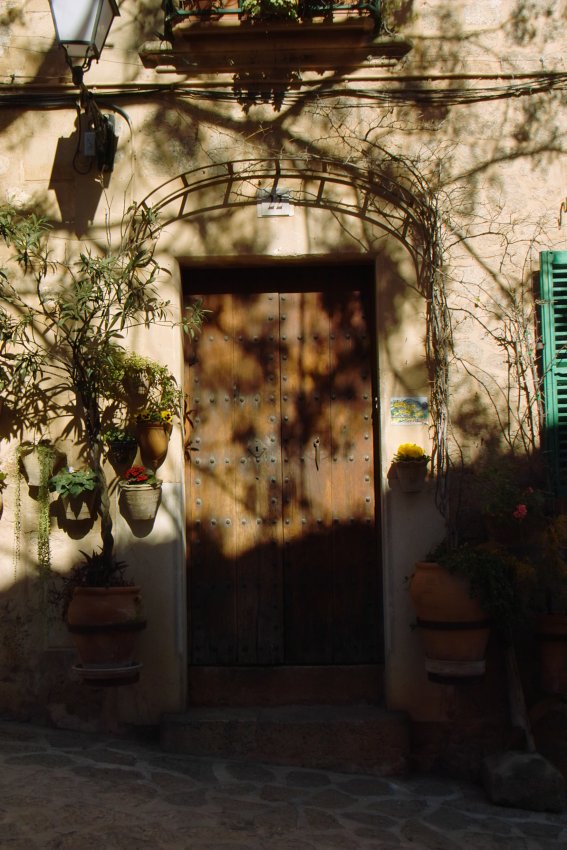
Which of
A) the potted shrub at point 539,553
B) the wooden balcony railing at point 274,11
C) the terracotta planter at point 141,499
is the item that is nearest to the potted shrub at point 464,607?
the potted shrub at point 539,553

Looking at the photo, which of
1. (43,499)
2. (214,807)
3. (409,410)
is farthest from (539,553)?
(43,499)

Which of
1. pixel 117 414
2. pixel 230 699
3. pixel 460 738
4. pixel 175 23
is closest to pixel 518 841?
pixel 460 738

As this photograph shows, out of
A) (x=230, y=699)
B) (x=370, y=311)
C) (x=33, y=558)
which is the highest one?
(x=370, y=311)

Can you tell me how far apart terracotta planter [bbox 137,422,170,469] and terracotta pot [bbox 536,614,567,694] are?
2160mm

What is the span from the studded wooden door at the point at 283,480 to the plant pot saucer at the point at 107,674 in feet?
2.12

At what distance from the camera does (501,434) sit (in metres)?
5.22

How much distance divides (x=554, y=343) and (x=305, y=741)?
251 centimetres

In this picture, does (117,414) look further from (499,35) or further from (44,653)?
(499,35)

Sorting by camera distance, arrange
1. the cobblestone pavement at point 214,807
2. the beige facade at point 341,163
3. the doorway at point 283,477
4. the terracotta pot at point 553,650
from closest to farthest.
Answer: the cobblestone pavement at point 214,807, the terracotta pot at point 553,650, the beige facade at point 341,163, the doorway at point 283,477

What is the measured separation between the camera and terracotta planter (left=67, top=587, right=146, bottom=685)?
4.74 meters

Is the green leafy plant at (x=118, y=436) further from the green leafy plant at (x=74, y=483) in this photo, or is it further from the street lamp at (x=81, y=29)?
the street lamp at (x=81, y=29)

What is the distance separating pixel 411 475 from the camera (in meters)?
5.07

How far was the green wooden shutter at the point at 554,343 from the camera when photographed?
5.18 meters

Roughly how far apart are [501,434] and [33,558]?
2.65 metres
